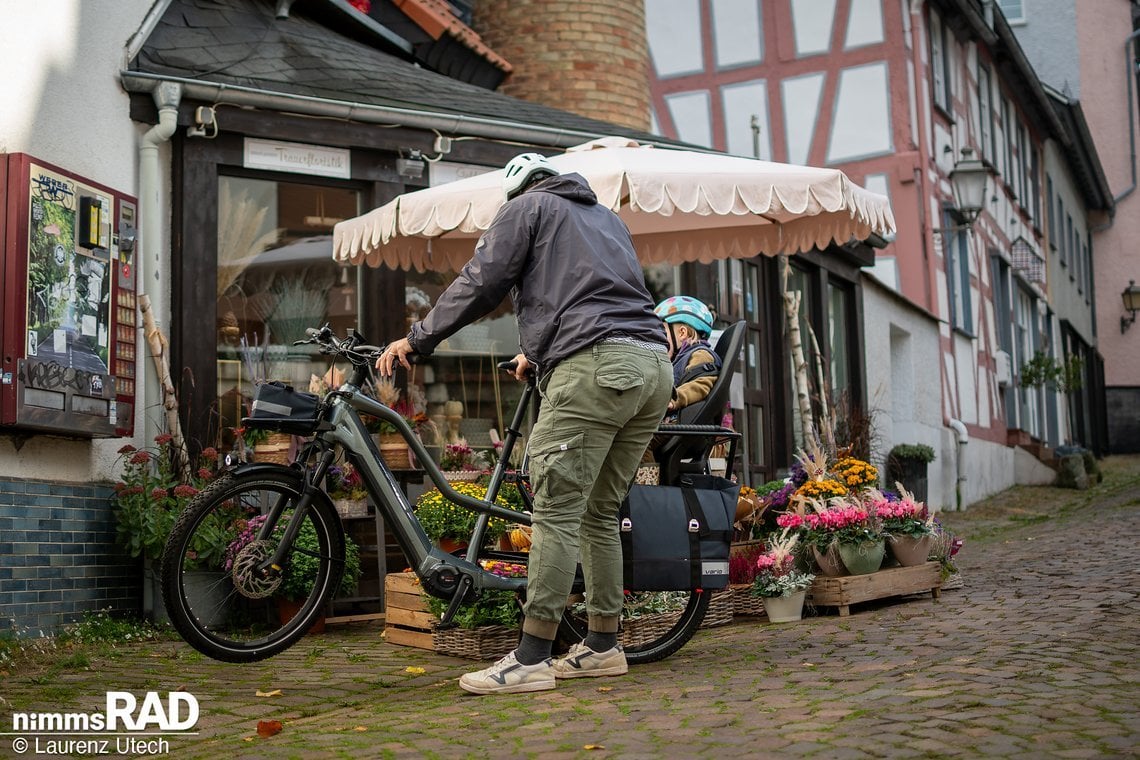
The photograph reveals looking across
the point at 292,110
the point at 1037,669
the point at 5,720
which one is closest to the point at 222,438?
the point at 292,110

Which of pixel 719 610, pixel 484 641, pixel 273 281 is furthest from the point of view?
pixel 273 281

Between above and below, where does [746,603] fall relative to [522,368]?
below

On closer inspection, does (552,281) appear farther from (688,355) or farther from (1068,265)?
(1068,265)

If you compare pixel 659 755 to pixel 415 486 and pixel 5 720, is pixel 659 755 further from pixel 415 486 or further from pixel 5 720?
pixel 415 486

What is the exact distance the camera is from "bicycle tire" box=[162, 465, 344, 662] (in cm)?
470

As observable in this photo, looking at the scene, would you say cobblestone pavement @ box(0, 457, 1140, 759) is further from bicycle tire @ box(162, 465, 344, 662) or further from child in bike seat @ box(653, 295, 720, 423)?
child in bike seat @ box(653, 295, 720, 423)

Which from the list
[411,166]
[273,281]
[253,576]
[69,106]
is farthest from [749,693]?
[411,166]

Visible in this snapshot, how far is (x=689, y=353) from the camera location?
6633mm

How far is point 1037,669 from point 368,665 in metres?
2.58

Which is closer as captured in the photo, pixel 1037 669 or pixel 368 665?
pixel 1037 669

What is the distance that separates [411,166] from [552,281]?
4.42 m

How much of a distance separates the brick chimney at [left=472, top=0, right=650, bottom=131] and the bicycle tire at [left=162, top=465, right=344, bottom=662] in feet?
29.4

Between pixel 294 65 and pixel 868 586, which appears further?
pixel 294 65

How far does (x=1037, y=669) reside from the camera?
184 inches
